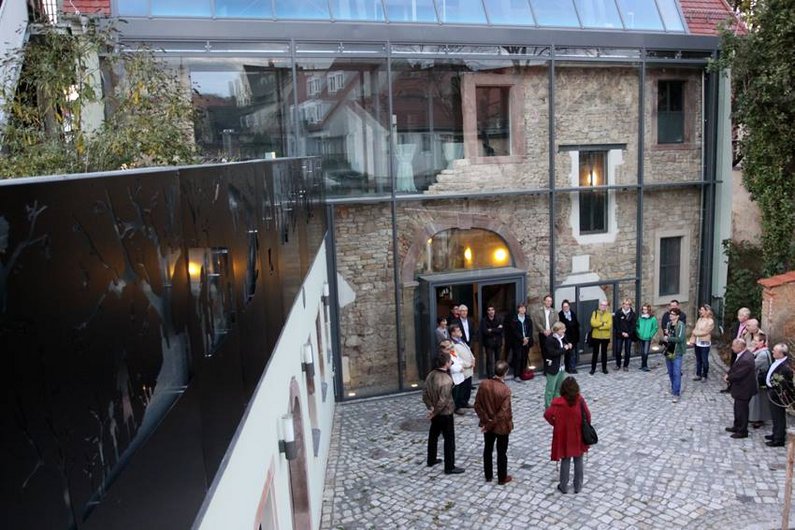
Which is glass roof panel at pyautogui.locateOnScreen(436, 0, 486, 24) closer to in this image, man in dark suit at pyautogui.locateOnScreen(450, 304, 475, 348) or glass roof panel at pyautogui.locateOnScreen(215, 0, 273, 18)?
glass roof panel at pyautogui.locateOnScreen(215, 0, 273, 18)

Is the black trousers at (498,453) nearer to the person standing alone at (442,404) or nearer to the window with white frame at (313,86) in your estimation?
the person standing alone at (442,404)

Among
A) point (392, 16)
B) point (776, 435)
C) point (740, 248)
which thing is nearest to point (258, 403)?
point (776, 435)

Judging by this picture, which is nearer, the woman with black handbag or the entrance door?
the woman with black handbag

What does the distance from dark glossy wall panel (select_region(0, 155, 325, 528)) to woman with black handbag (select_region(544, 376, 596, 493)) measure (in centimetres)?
504

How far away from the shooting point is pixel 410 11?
500 inches

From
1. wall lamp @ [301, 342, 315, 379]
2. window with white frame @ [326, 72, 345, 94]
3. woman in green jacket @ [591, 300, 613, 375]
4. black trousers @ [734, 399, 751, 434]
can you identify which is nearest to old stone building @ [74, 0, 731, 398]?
window with white frame @ [326, 72, 345, 94]

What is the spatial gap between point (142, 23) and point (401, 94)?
4.74 m

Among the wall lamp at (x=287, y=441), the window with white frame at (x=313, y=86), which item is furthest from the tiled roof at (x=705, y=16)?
the wall lamp at (x=287, y=441)

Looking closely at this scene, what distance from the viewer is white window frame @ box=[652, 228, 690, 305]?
14641mm

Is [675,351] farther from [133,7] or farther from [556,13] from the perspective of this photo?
[133,7]

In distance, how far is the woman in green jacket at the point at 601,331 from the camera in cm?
1309

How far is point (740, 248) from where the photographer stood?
14.7 metres

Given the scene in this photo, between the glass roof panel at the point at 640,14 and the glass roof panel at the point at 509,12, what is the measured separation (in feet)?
7.70

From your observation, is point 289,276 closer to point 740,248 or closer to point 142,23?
point 142,23
